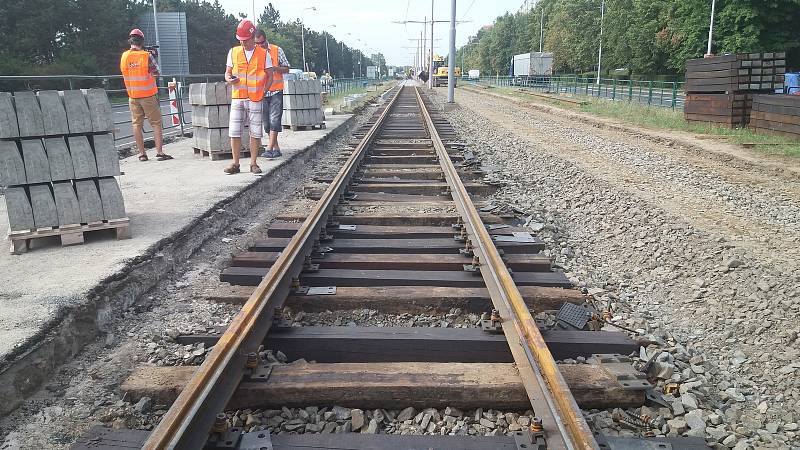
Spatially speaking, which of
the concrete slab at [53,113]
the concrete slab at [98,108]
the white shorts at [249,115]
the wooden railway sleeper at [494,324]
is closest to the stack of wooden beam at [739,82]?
the white shorts at [249,115]

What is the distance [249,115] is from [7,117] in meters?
3.82

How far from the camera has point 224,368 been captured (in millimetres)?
2758

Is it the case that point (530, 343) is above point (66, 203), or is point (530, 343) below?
below

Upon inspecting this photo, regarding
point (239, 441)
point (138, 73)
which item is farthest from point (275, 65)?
point (239, 441)

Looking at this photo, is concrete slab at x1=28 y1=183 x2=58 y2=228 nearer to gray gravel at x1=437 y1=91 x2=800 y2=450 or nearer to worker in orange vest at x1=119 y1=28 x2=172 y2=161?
gray gravel at x1=437 y1=91 x2=800 y2=450

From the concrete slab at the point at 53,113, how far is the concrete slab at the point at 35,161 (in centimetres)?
14

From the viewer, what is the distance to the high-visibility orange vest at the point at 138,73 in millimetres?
8938

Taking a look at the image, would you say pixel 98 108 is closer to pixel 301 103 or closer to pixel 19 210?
pixel 19 210

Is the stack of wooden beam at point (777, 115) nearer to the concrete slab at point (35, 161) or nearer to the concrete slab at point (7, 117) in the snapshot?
the concrete slab at point (35, 161)

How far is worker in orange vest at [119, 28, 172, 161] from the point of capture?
8941mm

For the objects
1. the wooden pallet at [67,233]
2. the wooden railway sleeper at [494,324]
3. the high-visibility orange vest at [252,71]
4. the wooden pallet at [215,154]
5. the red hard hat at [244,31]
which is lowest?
the wooden railway sleeper at [494,324]

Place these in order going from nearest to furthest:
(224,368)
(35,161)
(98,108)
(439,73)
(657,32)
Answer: (224,368) < (35,161) < (98,108) < (657,32) < (439,73)

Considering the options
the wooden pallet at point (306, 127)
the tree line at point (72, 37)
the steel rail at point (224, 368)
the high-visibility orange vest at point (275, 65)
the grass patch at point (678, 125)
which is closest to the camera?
the steel rail at point (224, 368)

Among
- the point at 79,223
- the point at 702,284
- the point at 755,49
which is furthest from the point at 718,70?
the point at 755,49
